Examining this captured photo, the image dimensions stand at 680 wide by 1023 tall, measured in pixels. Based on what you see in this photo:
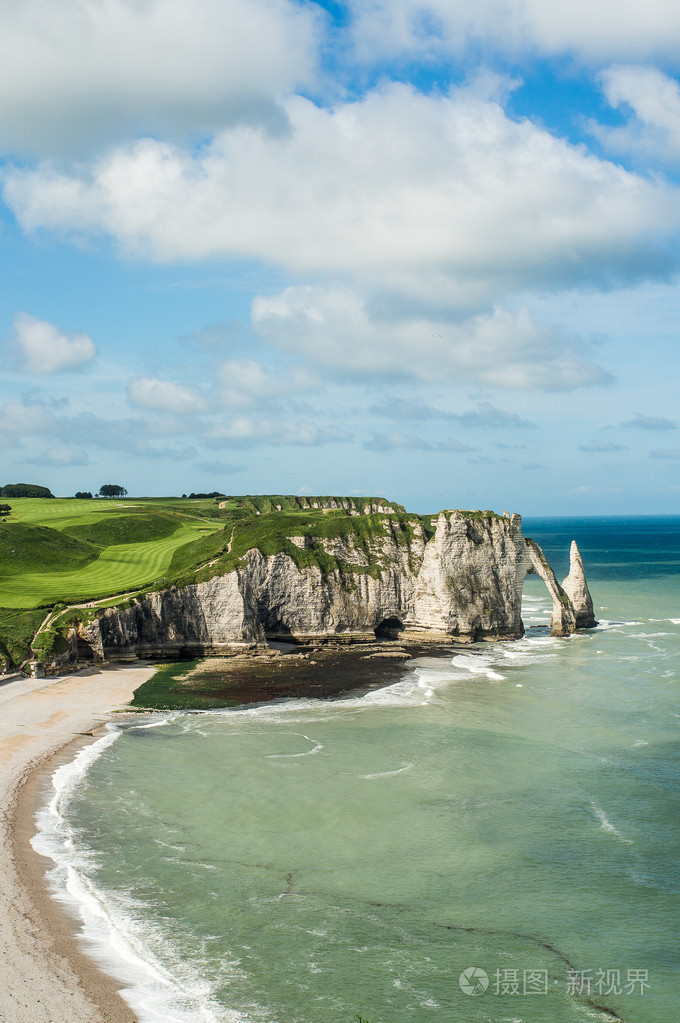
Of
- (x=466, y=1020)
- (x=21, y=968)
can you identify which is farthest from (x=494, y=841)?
(x=21, y=968)

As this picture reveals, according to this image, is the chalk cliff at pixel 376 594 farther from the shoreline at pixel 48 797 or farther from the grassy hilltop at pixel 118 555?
the shoreline at pixel 48 797

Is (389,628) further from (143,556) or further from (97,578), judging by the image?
(97,578)

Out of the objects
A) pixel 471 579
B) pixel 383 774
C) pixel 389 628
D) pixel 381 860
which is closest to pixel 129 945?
pixel 381 860

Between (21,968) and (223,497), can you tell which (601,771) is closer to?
(21,968)

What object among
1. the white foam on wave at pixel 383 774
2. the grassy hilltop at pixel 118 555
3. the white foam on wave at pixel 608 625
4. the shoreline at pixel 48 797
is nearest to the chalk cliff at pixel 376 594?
the grassy hilltop at pixel 118 555

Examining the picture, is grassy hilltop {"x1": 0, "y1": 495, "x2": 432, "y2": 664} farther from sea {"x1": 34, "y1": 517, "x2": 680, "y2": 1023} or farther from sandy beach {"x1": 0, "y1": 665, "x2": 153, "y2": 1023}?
sea {"x1": 34, "y1": 517, "x2": 680, "y2": 1023}

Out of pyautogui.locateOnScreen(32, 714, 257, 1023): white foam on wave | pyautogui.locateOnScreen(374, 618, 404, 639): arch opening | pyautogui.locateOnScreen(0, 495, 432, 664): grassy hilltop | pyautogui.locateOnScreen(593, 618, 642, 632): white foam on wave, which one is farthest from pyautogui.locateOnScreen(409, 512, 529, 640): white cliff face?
pyautogui.locateOnScreen(32, 714, 257, 1023): white foam on wave
